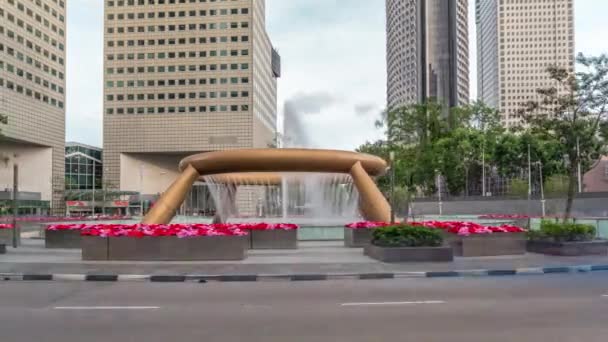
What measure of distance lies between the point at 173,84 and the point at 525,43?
118242 mm

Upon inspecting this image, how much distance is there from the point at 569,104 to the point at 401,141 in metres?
49.7

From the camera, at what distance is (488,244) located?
18.8m

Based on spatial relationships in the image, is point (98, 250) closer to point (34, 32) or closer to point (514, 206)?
point (514, 206)

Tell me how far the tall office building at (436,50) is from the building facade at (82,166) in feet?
244

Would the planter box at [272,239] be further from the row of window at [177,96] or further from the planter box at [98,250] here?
the row of window at [177,96]

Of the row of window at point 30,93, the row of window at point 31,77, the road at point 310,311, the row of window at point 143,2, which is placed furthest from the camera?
the row of window at point 143,2

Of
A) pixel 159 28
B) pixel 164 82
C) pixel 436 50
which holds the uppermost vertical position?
pixel 436 50

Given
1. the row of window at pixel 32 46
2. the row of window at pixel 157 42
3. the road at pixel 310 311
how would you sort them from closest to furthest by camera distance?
the road at pixel 310 311 < the row of window at pixel 32 46 < the row of window at pixel 157 42

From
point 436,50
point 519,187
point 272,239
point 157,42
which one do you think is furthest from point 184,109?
point 272,239

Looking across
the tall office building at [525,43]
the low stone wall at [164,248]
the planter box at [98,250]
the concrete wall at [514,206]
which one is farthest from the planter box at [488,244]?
the tall office building at [525,43]

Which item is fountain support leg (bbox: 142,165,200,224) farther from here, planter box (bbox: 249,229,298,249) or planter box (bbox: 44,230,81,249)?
planter box (bbox: 249,229,298,249)

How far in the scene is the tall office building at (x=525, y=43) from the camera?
16862cm

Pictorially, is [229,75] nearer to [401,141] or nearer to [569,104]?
[401,141]

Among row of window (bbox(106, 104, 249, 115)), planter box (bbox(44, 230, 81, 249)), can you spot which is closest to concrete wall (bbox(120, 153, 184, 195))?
row of window (bbox(106, 104, 249, 115))
